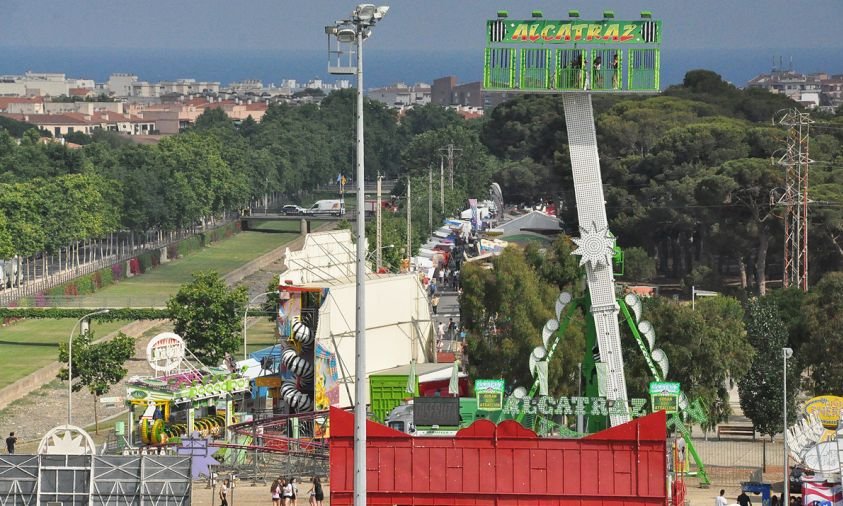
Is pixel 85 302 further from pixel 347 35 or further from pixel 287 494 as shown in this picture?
pixel 347 35

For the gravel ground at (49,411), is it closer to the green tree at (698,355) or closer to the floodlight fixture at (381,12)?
the green tree at (698,355)

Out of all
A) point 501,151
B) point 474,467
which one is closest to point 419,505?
point 474,467

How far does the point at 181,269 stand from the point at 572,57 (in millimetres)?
72137

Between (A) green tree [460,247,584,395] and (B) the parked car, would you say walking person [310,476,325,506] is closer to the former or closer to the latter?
(A) green tree [460,247,584,395]

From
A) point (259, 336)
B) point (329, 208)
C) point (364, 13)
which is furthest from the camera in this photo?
point (329, 208)

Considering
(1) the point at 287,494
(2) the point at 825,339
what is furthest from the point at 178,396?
(2) the point at 825,339

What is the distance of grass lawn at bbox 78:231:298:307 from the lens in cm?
9631

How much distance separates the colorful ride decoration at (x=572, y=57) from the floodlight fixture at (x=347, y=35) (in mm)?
17265

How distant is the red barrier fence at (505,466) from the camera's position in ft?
126

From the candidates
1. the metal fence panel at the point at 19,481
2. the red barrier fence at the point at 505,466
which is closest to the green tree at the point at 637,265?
the red barrier fence at the point at 505,466

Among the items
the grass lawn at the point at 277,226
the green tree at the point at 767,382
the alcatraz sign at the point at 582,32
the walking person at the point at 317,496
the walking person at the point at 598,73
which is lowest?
the walking person at the point at 317,496

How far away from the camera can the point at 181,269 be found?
383 ft

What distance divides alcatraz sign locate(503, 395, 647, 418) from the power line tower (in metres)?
28.6

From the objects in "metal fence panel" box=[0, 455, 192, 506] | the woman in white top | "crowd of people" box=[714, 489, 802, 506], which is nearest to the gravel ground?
the woman in white top
